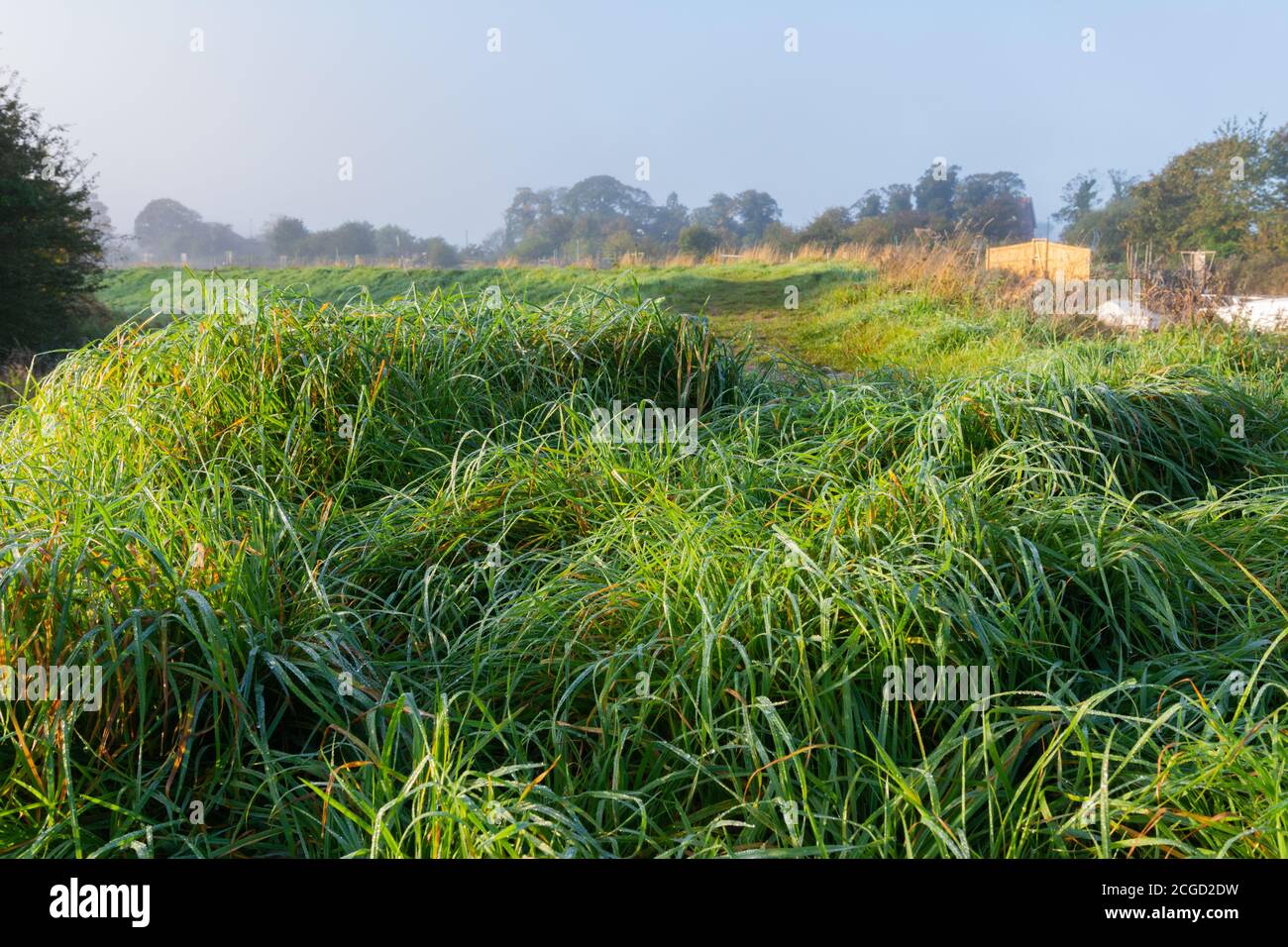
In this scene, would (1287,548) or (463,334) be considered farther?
(463,334)

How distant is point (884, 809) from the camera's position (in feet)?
6.01

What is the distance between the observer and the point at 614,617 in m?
2.56

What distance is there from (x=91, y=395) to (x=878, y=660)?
136 inches

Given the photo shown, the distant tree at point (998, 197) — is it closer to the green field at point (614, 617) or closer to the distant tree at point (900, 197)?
the distant tree at point (900, 197)

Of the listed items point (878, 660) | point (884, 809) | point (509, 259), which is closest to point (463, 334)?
point (878, 660)

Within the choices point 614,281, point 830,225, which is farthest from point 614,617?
point 830,225

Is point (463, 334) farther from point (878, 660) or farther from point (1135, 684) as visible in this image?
point (1135, 684)

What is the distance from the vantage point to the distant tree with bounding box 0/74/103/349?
33.3 ft

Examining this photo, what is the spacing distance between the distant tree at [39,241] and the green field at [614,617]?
7.44 m

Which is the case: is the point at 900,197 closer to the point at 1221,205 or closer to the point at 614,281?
the point at 1221,205

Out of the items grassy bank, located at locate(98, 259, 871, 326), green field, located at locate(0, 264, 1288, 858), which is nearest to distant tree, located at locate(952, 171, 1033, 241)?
grassy bank, located at locate(98, 259, 871, 326)

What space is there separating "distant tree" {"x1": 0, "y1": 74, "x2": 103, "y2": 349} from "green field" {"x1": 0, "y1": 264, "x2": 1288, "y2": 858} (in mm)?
7436

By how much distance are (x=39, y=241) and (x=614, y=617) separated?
1105 centimetres
